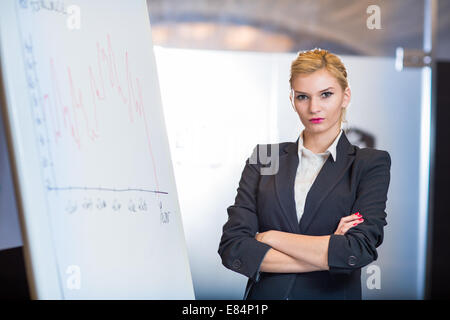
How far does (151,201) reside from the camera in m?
0.99

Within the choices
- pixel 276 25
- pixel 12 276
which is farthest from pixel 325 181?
pixel 12 276

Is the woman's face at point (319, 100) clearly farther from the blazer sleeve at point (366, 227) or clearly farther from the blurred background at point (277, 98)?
the blazer sleeve at point (366, 227)

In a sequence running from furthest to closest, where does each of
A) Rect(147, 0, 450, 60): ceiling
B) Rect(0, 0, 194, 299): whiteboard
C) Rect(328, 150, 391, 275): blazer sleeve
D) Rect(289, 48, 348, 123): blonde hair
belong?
Rect(147, 0, 450, 60): ceiling
Rect(289, 48, 348, 123): blonde hair
Rect(328, 150, 391, 275): blazer sleeve
Rect(0, 0, 194, 299): whiteboard

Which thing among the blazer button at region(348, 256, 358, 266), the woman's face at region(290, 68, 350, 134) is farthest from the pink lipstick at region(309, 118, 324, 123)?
the blazer button at region(348, 256, 358, 266)

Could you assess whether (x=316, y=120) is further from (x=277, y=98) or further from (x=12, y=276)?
(x=12, y=276)

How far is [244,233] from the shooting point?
1.08 m

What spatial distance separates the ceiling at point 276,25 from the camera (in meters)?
1.23

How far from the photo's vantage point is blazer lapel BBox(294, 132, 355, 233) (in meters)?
1.06

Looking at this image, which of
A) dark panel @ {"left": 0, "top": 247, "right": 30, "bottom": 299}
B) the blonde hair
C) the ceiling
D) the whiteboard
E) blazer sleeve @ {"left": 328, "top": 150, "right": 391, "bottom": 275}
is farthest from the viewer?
dark panel @ {"left": 0, "top": 247, "right": 30, "bottom": 299}

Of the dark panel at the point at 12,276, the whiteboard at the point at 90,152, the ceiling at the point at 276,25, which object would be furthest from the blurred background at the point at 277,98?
the dark panel at the point at 12,276

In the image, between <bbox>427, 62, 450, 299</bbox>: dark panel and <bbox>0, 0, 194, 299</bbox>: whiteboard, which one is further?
<bbox>427, 62, 450, 299</bbox>: dark panel

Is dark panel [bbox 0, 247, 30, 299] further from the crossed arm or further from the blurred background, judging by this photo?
the crossed arm

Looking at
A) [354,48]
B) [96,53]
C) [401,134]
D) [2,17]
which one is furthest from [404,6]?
[2,17]
